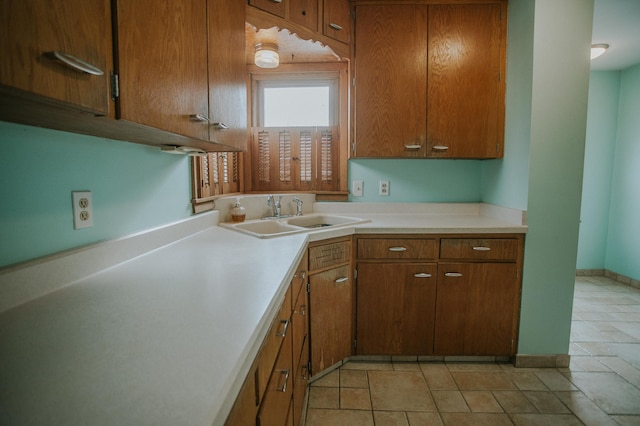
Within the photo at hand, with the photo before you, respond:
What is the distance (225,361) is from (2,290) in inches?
23.4

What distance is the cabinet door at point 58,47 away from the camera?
17.3 inches

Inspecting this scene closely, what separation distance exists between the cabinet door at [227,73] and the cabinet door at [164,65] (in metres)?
0.07

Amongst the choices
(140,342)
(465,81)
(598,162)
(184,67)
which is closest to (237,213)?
(184,67)

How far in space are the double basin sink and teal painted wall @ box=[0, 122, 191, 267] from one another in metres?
0.62

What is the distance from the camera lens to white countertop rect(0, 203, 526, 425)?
16.4 inches

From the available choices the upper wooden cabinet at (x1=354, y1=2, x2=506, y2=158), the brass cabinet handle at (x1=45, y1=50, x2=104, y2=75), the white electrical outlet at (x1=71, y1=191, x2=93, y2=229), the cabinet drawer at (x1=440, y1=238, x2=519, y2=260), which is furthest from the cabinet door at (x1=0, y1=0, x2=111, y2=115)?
the cabinet drawer at (x1=440, y1=238, x2=519, y2=260)

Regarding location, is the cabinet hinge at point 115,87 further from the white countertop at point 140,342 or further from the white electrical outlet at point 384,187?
the white electrical outlet at point 384,187

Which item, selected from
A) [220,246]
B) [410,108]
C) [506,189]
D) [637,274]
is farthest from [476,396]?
[637,274]

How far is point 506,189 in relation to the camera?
2180mm

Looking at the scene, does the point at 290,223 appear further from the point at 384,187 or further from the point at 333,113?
the point at 333,113

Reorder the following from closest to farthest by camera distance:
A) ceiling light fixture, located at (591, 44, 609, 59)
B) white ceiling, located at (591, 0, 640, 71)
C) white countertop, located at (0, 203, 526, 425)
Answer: white countertop, located at (0, 203, 526, 425)
white ceiling, located at (591, 0, 640, 71)
ceiling light fixture, located at (591, 44, 609, 59)

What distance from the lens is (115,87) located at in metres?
0.66

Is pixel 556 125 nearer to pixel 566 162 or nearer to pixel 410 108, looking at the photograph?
pixel 566 162

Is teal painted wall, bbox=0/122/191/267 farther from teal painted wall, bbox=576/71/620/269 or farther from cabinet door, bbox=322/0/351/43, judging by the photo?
teal painted wall, bbox=576/71/620/269
